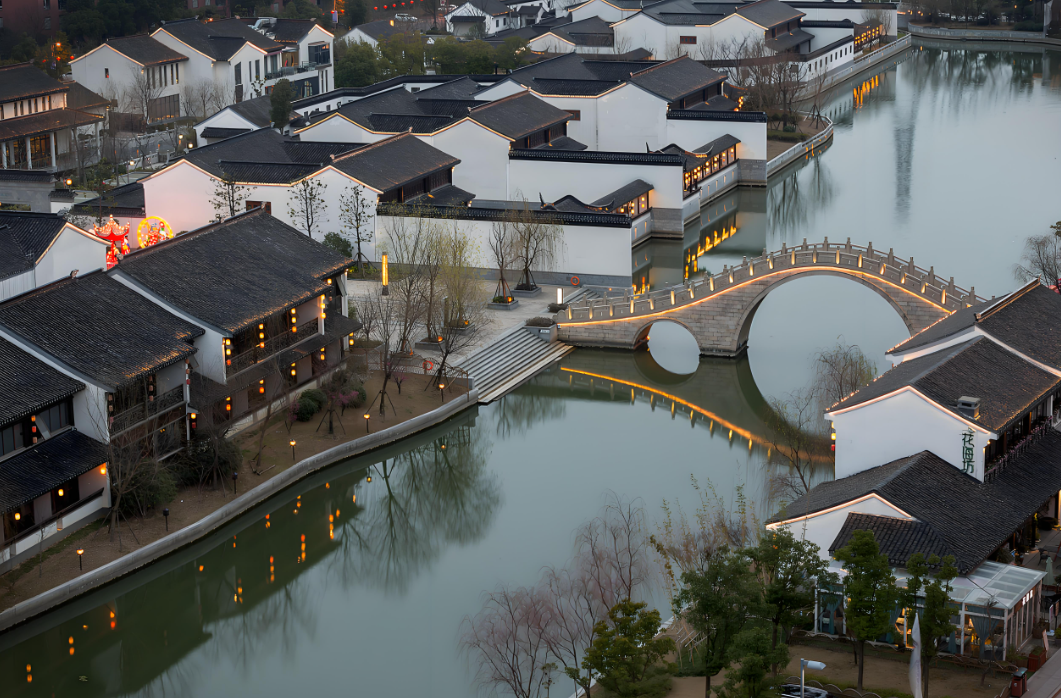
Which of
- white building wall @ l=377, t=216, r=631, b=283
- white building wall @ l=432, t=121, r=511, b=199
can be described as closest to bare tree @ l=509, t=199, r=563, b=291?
white building wall @ l=377, t=216, r=631, b=283

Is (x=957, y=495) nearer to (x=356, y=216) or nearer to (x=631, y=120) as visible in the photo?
(x=356, y=216)

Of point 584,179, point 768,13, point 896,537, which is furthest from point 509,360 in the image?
point 768,13

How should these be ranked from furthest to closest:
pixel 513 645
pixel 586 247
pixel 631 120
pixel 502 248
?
pixel 631 120 < pixel 586 247 < pixel 502 248 < pixel 513 645

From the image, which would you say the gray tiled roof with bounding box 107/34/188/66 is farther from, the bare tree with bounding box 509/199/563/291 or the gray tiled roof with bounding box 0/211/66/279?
the gray tiled roof with bounding box 0/211/66/279

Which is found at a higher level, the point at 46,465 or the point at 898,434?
the point at 898,434

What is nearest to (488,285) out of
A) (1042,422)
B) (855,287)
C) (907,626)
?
(855,287)

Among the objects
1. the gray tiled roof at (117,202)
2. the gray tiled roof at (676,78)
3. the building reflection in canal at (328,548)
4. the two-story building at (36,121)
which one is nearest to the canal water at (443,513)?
the building reflection in canal at (328,548)

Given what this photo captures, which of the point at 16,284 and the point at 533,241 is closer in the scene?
the point at 16,284
